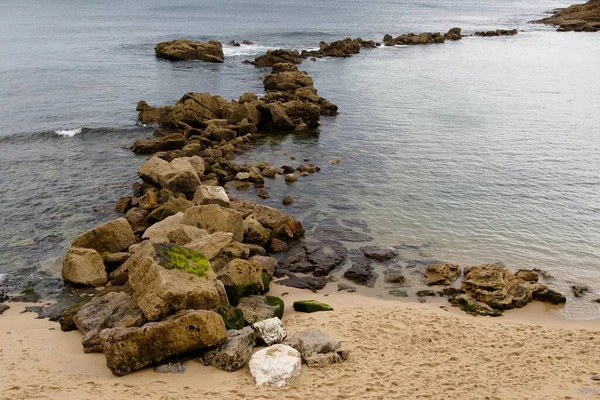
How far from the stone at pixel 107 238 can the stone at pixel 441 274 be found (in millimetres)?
11484

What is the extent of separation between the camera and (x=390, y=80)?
197 ft

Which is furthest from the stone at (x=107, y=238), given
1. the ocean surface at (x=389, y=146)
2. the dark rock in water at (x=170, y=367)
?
the dark rock in water at (x=170, y=367)

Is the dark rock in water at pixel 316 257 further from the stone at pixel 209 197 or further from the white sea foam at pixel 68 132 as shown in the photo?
the white sea foam at pixel 68 132

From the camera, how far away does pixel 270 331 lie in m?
14.9

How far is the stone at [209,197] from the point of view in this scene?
24.0 meters

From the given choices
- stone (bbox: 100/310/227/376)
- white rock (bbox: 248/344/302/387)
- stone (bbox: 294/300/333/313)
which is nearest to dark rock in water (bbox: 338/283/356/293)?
stone (bbox: 294/300/333/313)

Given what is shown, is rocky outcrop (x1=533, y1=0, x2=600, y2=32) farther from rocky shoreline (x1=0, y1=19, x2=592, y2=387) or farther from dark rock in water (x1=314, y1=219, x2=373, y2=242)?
dark rock in water (x1=314, y1=219, x2=373, y2=242)

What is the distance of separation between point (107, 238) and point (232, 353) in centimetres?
917

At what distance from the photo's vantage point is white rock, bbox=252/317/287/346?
14773mm

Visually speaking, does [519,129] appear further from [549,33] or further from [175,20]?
[175,20]

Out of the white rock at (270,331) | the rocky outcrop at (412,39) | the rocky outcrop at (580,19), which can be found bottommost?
the white rock at (270,331)

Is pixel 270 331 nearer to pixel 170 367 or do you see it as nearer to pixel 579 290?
pixel 170 367

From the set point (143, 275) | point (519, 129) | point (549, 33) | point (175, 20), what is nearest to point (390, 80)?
point (519, 129)

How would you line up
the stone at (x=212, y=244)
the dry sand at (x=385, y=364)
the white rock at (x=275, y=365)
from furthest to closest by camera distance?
the stone at (x=212, y=244), the white rock at (x=275, y=365), the dry sand at (x=385, y=364)
